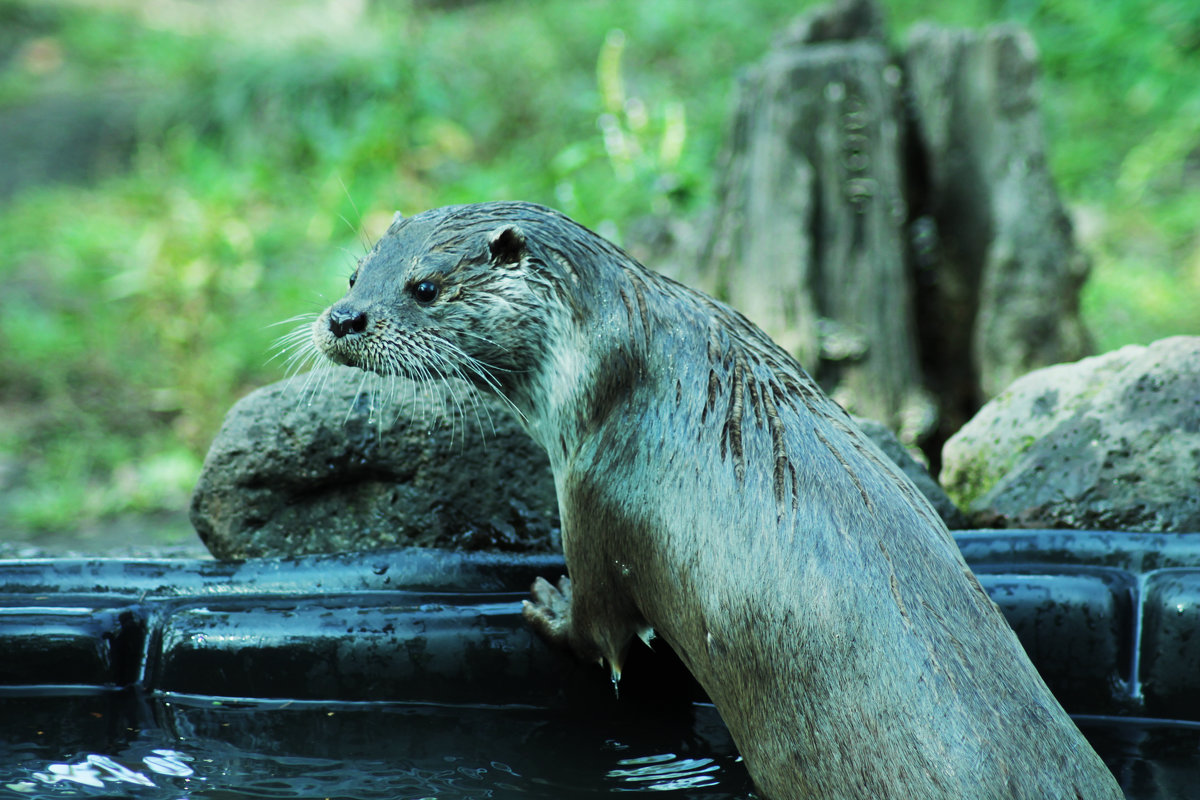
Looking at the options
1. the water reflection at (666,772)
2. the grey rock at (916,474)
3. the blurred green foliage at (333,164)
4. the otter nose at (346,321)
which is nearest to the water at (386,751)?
the water reflection at (666,772)

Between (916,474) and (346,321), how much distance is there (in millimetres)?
1485

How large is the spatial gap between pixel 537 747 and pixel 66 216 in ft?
22.8

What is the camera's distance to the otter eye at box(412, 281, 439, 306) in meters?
2.38

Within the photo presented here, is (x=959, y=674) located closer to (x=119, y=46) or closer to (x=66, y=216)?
(x=66, y=216)

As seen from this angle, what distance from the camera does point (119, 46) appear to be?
10.9 m

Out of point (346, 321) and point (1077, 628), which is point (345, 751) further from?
point (1077, 628)

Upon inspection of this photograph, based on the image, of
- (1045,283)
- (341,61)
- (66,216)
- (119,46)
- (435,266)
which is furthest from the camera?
(119,46)

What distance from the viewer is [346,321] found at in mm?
2338

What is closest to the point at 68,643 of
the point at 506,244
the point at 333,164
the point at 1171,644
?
the point at 506,244

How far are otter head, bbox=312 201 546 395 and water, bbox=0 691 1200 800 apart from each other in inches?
29.4

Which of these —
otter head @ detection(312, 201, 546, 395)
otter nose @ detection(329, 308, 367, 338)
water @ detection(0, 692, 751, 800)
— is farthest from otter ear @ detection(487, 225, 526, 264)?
water @ detection(0, 692, 751, 800)

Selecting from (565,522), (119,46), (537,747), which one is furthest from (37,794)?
(119,46)

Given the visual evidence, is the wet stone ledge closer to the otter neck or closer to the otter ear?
the otter neck

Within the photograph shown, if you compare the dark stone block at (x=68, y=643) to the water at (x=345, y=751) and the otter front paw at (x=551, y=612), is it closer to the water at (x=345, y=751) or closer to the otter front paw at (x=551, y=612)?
the water at (x=345, y=751)
